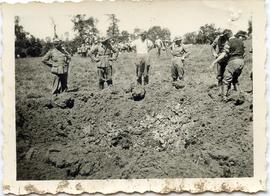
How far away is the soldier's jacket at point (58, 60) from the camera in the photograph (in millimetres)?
2859

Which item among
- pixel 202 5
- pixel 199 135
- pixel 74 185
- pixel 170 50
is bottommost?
pixel 74 185

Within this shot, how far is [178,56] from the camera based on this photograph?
2.81 metres

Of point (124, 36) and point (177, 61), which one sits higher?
point (124, 36)

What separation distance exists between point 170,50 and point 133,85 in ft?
0.88

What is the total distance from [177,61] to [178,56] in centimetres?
3

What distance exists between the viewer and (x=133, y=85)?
9.29 feet

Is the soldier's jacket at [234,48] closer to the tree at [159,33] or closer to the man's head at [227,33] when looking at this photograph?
the man's head at [227,33]

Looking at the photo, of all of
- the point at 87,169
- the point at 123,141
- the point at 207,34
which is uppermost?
the point at 207,34

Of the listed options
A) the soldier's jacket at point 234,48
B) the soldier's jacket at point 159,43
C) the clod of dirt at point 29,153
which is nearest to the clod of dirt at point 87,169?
the clod of dirt at point 29,153

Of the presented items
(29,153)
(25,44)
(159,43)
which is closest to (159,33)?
(159,43)

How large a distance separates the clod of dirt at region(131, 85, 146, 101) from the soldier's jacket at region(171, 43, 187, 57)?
0.81ft

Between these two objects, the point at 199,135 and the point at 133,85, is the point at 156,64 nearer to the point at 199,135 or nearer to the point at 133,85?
the point at 133,85

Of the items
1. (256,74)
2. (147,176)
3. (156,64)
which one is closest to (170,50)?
(156,64)

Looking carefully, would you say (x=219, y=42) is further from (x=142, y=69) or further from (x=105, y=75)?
(x=105, y=75)
